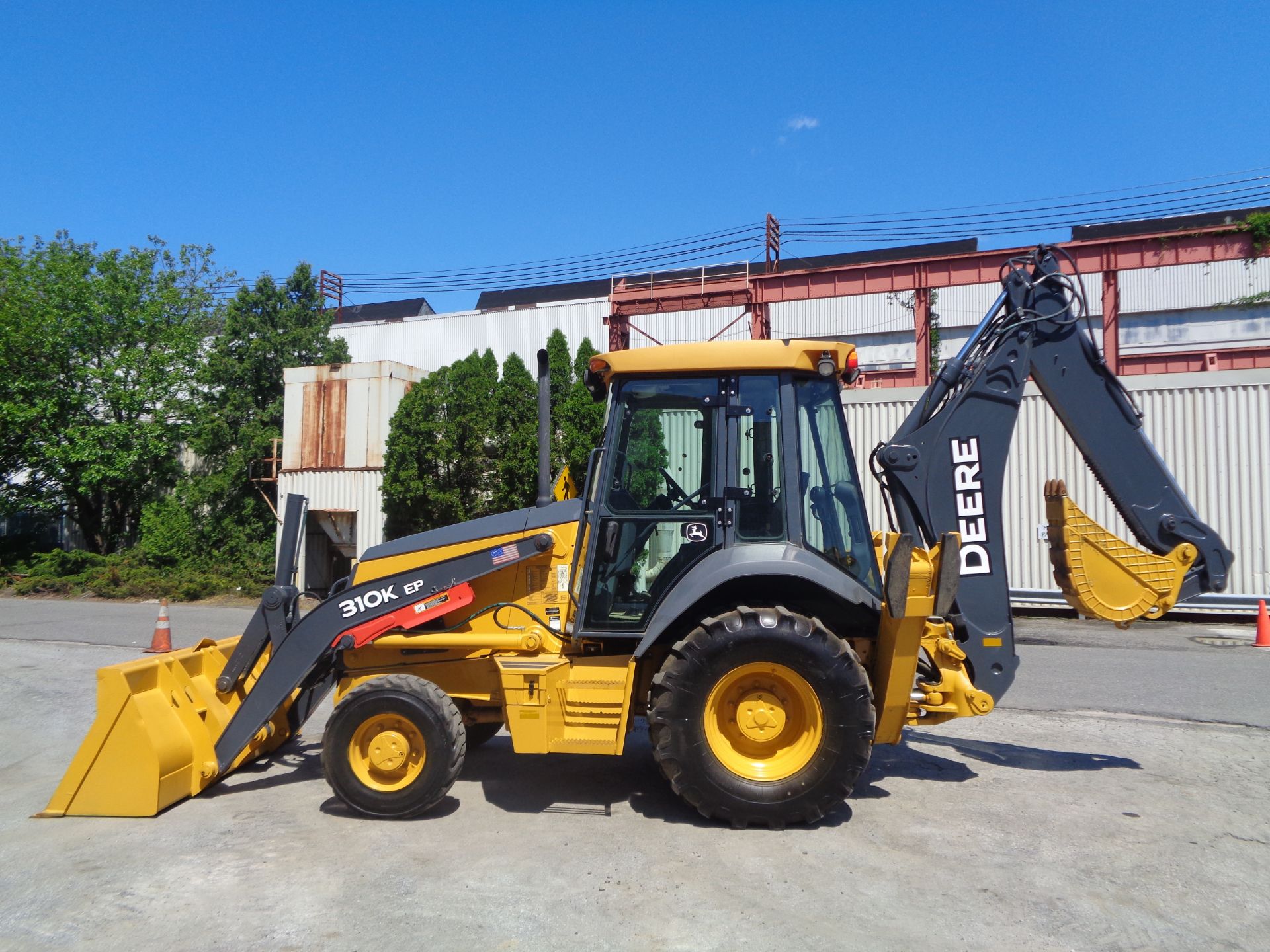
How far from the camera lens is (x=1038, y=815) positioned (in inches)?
194

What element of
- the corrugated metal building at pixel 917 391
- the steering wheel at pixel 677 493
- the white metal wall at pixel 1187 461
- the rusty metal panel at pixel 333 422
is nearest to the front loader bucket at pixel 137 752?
the steering wheel at pixel 677 493

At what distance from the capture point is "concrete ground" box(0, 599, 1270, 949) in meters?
3.61

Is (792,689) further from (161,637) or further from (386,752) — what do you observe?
(161,637)

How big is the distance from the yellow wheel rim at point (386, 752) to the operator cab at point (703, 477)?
3.72 ft

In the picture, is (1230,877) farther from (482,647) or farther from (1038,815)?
(482,647)

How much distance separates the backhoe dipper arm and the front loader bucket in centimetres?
442

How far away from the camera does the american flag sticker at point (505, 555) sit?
524 cm

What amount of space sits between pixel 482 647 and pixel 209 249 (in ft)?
79.6

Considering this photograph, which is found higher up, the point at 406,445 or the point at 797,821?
the point at 406,445

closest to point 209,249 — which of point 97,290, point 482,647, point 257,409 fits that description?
point 97,290

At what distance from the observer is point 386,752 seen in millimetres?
4949

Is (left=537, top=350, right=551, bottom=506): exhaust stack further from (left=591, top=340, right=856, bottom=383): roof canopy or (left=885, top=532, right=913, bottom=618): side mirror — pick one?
(left=885, top=532, right=913, bottom=618): side mirror

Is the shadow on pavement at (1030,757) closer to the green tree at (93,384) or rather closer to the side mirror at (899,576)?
the side mirror at (899,576)

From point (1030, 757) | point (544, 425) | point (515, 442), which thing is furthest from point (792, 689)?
point (515, 442)
